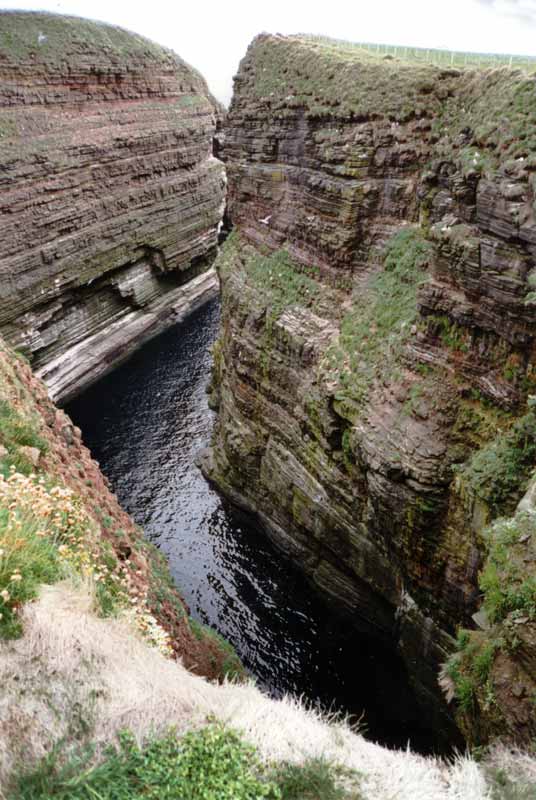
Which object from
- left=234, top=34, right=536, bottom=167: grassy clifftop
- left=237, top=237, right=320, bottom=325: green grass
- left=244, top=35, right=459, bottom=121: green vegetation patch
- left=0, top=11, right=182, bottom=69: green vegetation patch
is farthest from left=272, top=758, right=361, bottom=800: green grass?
left=0, top=11, right=182, bottom=69: green vegetation patch

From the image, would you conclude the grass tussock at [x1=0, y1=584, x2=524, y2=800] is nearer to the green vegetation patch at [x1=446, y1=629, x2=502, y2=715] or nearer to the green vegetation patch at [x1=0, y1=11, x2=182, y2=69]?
the green vegetation patch at [x1=446, y1=629, x2=502, y2=715]

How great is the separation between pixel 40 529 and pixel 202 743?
3.59 meters

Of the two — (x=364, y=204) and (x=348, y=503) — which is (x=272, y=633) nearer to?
(x=348, y=503)

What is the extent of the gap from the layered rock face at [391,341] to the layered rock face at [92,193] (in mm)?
12153

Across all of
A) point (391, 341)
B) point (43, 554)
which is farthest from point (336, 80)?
point (43, 554)

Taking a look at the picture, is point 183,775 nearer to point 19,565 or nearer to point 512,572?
point 19,565

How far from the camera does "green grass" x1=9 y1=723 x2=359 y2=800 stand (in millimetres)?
6395

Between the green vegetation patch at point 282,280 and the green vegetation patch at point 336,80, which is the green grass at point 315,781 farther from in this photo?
the green vegetation patch at point 336,80

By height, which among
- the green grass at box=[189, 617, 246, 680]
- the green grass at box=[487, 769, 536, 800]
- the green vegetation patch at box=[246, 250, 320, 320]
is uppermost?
the green vegetation patch at box=[246, 250, 320, 320]

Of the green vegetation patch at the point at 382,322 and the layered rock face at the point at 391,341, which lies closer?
the layered rock face at the point at 391,341

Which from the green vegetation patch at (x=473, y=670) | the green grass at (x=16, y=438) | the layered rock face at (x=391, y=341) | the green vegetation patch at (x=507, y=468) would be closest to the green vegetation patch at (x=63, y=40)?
the layered rock face at (x=391, y=341)

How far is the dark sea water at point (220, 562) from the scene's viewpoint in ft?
69.5

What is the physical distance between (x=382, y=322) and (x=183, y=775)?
51.9 ft

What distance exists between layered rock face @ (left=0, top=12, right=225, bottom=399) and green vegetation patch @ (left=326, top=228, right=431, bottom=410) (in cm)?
2030
